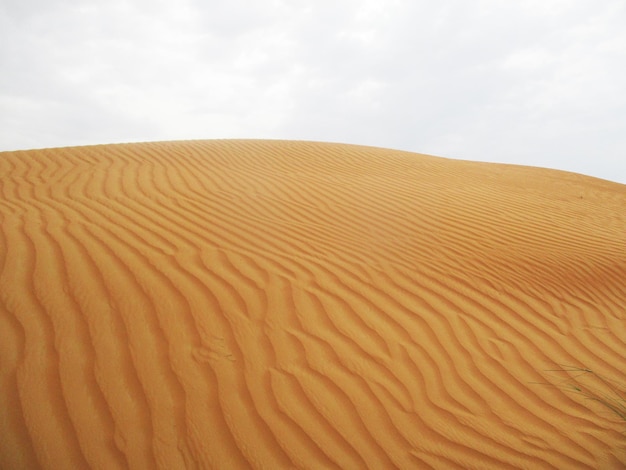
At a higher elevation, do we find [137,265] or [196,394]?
[137,265]

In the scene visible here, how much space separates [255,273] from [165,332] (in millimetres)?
944

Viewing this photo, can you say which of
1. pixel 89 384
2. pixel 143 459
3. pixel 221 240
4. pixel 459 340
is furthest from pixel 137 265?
pixel 459 340

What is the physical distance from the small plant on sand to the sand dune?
2 centimetres

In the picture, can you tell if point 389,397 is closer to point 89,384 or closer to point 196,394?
point 196,394

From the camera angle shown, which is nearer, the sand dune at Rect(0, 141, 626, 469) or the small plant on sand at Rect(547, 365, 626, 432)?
the sand dune at Rect(0, 141, 626, 469)

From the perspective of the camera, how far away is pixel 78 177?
580 cm

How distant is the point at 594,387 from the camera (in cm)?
246

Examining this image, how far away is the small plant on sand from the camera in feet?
7.61

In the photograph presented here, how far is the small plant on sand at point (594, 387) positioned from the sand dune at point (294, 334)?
Answer: 0.06ft

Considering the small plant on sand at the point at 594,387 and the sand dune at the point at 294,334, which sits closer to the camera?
the sand dune at the point at 294,334

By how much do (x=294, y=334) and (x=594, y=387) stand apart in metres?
1.96

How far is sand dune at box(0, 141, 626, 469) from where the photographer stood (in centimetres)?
184

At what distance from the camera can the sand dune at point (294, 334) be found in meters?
1.84

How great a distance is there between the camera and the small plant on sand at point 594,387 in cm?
232
